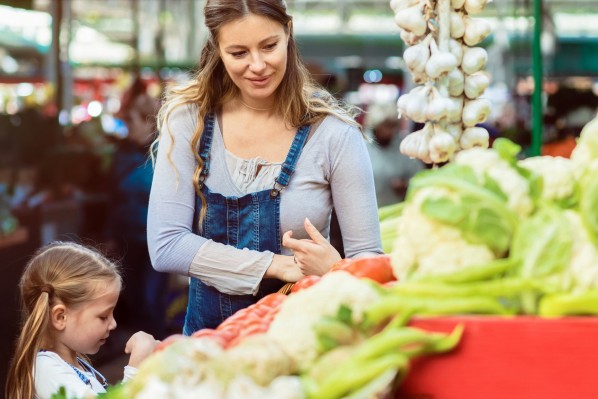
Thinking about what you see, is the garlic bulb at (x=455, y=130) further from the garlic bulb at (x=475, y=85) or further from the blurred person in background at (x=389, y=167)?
the blurred person in background at (x=389, y=167)

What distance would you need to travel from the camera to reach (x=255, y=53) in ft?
7.18

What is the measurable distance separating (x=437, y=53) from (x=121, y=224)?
4.62m

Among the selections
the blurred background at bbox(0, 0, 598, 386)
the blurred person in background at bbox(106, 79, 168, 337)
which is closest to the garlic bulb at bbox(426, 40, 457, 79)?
the blurred background at bbox(0, 0, 598, 386)

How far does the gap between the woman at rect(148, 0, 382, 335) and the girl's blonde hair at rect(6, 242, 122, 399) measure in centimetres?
33

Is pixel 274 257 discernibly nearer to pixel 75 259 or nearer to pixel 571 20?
pixel 75 259

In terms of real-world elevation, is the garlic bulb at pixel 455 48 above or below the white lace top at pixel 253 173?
above

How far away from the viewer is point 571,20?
12633mm

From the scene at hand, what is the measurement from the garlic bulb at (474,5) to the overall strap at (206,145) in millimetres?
728

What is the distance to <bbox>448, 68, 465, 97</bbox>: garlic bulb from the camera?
2332mm

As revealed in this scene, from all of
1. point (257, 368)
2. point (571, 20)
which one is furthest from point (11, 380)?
point (571, 20)

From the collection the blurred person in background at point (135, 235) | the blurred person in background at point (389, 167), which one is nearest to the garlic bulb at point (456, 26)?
the blurred person in background at point (135, 235)

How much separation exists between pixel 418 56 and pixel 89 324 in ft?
3.80

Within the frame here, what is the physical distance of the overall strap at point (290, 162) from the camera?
7.36ft

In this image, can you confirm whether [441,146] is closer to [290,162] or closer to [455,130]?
[455,130]
